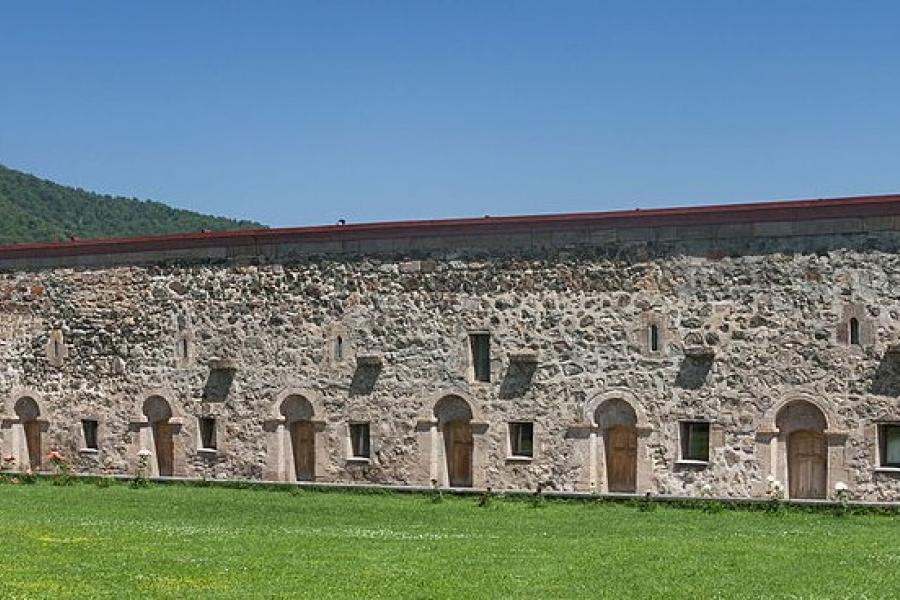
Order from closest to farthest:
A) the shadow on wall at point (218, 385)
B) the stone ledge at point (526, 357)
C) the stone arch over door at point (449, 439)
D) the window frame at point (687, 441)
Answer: the window frame at point (687, 441), the stone ledge at point (526, 357), the stone arch over door at point (449, 439), the shadow on wall at point (218, 385)

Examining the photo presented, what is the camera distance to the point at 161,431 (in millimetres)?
34531

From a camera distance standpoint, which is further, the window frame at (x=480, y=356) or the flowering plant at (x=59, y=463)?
the flowering plant at (x=59, y=463)

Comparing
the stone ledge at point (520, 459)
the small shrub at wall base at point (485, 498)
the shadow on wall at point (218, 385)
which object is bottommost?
the small shrub at wall base at point (485, 498)

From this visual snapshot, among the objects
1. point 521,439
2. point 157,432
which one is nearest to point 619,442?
point 521,439

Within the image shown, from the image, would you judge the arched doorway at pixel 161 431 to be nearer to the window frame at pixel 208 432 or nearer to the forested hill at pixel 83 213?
the window frame at pixel 208 432

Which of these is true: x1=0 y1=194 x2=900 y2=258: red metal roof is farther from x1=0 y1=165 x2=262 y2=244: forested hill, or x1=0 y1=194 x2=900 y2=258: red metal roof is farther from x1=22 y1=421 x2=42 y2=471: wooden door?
x1=0 y1=165 x2=262 y2=244: forested hill

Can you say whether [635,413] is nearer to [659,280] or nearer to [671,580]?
[659,280]

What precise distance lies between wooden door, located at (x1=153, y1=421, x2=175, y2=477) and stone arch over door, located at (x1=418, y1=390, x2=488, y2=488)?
6.43 m

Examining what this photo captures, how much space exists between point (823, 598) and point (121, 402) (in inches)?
893

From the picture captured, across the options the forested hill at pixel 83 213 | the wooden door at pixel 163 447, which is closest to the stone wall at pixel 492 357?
the wooden door at pixel 163 447

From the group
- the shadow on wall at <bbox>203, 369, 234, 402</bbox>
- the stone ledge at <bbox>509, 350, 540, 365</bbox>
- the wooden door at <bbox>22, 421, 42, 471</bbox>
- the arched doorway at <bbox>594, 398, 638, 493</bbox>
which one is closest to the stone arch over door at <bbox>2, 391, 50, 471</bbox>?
the wooden door at <bbox>22, 421, 42, 471</bbox>

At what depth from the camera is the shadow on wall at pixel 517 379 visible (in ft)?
98.5

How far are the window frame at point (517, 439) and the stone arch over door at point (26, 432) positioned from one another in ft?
38.5

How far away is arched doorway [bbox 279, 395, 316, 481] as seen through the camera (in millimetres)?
32531
